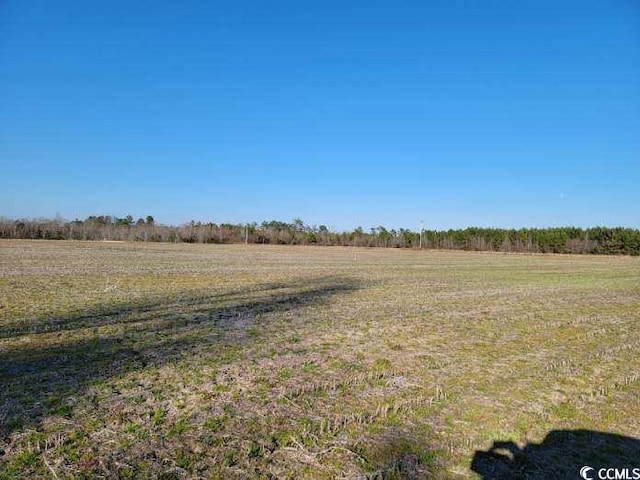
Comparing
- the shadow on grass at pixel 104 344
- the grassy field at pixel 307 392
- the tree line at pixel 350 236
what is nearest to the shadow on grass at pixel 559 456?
the grassy field at pixel 307 392

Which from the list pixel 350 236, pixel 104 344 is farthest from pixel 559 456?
pixel 350 236

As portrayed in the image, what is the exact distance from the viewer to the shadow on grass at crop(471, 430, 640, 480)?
448 cm

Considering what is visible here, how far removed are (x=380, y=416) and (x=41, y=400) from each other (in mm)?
4577

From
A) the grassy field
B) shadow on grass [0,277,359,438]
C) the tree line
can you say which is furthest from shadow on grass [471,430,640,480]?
the tree line

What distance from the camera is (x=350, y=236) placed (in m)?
150

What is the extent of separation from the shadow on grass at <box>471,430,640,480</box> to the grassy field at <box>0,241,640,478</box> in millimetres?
23

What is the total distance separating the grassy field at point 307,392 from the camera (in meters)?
4.52

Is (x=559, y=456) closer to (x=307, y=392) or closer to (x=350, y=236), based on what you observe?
(x=307, y=392)

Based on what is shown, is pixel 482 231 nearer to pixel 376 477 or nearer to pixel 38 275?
pixel 38 275

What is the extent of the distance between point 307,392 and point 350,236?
14447 cm

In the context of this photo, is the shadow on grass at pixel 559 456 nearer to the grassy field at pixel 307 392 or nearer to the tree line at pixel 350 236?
the grassy field at pixel 307 392

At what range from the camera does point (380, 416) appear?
5672 millimetres

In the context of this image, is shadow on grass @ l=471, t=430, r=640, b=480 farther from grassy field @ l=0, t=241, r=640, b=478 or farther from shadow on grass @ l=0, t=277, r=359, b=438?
shadow on grass @ l=0, t=277, r=359, b=438

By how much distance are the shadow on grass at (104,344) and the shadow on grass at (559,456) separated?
17.0ft
